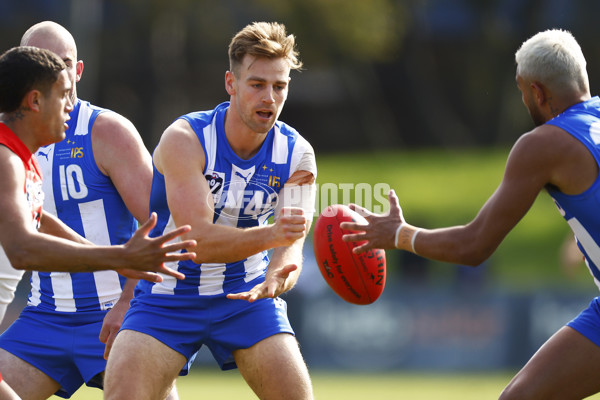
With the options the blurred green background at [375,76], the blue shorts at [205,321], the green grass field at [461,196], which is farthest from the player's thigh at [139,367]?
the blurred green background at [375,76]

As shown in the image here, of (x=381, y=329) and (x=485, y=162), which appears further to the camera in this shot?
(x=485, y=162)

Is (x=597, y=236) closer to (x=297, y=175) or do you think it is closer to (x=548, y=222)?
(x=297, y=175)

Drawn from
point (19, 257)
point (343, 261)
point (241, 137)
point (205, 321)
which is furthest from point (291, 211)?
point (19, 257)

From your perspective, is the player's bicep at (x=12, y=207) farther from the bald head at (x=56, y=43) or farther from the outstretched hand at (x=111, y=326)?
the bald head at (x=56, y=43)

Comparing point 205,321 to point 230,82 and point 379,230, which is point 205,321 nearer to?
point 379,230

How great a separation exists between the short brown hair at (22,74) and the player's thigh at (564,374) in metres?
3.04

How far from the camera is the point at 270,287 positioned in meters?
5.56

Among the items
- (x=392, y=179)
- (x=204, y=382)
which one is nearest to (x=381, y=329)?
(x=204, y=382)

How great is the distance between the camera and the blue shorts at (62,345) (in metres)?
6.07

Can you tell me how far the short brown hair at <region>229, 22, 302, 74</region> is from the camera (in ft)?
19.4

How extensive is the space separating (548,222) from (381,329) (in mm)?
9060

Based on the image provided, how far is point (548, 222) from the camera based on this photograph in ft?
74.2

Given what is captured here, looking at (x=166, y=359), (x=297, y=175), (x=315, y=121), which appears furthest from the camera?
(x=315, y=121)

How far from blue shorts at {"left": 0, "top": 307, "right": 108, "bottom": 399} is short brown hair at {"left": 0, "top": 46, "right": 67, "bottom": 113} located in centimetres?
173
